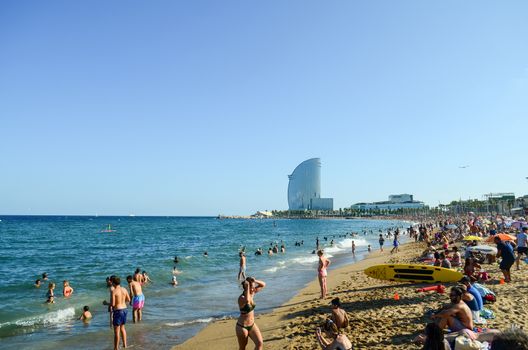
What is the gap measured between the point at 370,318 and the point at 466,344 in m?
3.57

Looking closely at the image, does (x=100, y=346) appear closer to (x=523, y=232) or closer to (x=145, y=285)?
(x=145, y=285)

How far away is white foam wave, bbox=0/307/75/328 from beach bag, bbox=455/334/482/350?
11.2m

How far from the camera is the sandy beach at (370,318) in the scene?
7.55 meters

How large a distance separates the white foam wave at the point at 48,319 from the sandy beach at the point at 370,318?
5.21 meters

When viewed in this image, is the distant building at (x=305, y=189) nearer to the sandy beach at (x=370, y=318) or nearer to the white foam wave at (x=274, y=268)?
the white foam wave at (x=274, y=268)

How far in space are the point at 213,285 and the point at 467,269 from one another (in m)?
10.8

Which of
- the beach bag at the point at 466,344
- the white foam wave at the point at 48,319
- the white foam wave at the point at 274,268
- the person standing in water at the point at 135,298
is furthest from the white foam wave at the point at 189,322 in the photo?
the white foam wave at the point at 274,268

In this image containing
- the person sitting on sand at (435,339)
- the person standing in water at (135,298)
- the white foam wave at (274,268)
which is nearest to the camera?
the person sitting on sand at (435,339)

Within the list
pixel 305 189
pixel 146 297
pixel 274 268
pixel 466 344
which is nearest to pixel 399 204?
pixel 305 189

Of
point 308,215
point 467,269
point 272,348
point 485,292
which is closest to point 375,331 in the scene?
point 272,348

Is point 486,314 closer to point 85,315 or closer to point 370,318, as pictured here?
point 370,318

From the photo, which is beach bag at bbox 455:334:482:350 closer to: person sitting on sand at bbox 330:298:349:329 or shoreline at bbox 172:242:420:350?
person sitting on sand at bbox 330:298:349:329

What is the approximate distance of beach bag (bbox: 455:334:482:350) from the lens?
538cm

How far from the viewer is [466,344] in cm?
543
